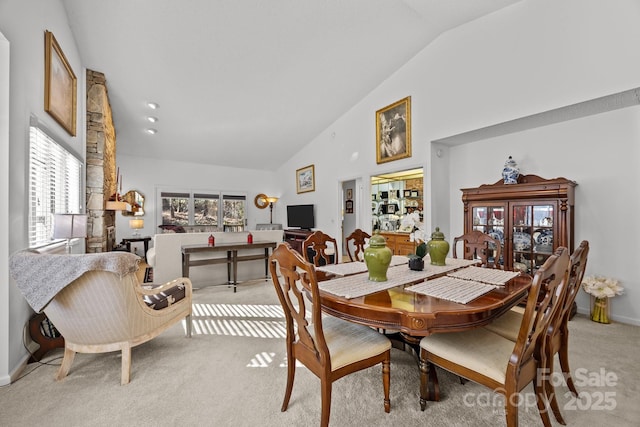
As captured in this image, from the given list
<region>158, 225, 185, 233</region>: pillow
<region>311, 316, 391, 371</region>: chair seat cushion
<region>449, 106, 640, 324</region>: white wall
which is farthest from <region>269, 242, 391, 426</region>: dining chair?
<region>158, 225, 185, 233</region>: pillow

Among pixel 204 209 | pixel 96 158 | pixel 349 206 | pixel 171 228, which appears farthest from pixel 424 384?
pixel 204 209

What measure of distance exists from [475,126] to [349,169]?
102 inches

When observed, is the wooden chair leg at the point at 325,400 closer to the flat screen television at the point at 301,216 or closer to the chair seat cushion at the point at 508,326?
the chair seat cushion at the point at 508,326

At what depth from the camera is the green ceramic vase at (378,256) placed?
171 centimetres

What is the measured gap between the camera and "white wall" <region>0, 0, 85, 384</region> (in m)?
1.87

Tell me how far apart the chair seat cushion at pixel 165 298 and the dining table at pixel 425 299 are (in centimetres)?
134

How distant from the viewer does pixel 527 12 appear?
124 inches

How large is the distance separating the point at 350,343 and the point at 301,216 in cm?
583

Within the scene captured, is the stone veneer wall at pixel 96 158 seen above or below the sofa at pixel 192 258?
above

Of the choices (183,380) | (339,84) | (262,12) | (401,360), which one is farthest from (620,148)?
(183,380)

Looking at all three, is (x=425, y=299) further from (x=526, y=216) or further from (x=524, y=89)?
(x=524, y=89)

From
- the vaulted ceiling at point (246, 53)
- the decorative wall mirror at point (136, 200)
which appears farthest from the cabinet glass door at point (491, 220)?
the decorative wall mirror at point (136, 200)

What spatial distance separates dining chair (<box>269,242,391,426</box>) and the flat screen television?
533cm

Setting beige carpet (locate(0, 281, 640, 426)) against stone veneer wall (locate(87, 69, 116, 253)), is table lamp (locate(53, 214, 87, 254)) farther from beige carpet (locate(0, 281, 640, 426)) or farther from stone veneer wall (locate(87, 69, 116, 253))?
stone veneer wall (locate(87, 69, 116, 253))
